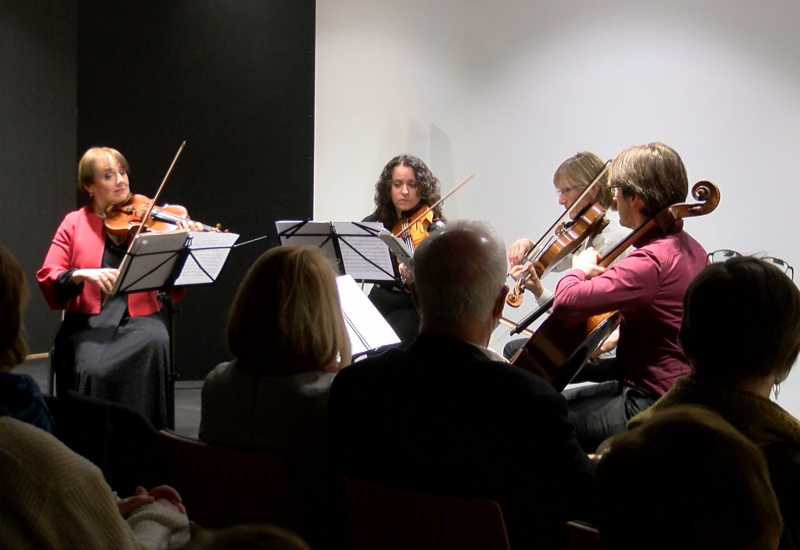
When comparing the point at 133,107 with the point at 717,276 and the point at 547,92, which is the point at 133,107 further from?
the point at 717,276

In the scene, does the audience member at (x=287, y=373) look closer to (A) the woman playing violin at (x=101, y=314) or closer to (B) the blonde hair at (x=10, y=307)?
(B) the blonde hair at (x=10, y=307)

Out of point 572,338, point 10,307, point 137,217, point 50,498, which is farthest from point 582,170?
point 50,498

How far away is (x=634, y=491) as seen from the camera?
2.52 feet

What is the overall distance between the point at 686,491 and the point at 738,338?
770 mm

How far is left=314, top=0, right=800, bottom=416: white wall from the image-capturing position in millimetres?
4137

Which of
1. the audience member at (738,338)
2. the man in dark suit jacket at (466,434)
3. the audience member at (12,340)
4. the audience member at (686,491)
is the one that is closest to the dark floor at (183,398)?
the audience member at (12,340)

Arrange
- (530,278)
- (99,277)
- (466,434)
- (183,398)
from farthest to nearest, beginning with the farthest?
(183,398), (99,277), (530,278), (466,434)

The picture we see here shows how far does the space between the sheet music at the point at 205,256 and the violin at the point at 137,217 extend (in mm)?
284

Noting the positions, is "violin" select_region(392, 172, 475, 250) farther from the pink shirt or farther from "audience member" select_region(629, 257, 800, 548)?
"audience member" select_region(629, 257, 800, 548)

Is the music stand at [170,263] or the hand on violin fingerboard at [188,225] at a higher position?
the hand on violin fingerboard at [188,225]

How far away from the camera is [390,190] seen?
459cm

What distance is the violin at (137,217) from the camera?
3758mm

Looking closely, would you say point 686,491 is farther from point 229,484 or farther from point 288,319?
point 288,319

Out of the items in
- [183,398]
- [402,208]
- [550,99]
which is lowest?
[183,398]
